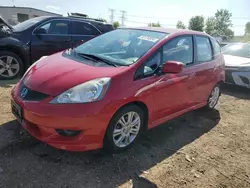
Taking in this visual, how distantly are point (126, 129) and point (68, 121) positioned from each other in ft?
2.72

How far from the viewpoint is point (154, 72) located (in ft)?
11.1

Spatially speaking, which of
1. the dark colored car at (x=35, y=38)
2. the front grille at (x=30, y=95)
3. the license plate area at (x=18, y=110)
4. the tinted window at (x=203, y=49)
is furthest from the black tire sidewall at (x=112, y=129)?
the dark colored car at (x=35, y=38)

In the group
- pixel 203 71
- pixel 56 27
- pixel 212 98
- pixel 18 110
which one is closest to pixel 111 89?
pixel 18 110

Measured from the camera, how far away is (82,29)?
7.21 metres

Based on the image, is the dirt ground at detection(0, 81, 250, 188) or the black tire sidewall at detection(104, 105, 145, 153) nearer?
the dirt ground at detection(0, 81, 250, 188)

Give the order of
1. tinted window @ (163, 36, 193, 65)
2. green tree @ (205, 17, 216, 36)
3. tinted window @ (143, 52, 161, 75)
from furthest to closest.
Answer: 1. green tree @ (205, 17, 216, 36)
2. tinted window @ (163, 36, 193, 65)
3. tinted window @ (143, 52, 161, 75)

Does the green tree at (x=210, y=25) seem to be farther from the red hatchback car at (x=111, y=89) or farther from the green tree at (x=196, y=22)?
the red hatchback car at (x=111, y=89)

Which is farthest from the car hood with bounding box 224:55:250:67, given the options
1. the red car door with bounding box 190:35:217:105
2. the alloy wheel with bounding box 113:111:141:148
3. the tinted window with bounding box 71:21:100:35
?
the alloy wheel with bounding box 113:111:141:148

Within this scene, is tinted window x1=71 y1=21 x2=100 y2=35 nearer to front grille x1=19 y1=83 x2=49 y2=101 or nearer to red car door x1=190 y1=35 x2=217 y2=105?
red car door x1=190 y1=35 x2=217 y2=105

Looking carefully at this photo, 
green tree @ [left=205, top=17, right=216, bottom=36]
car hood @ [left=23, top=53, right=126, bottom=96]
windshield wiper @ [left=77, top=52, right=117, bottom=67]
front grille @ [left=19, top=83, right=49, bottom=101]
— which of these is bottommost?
green tree @ [left=205, top=17, right=216, bottom=36]

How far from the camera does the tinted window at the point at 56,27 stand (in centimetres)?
664

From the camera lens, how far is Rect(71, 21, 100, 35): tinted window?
7.09m

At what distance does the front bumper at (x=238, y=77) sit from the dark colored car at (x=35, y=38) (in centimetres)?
388

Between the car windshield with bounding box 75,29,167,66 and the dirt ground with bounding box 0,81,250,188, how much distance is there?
3.97 ft
